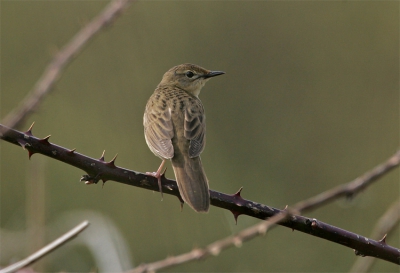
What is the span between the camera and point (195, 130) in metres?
4.92

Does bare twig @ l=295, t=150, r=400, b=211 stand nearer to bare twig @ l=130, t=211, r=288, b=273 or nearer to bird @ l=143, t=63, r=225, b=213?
bare twig @ l=130, t=211, r=288, b=273

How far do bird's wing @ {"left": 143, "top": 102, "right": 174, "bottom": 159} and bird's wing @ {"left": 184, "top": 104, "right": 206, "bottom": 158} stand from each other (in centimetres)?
13

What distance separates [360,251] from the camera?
278 cm

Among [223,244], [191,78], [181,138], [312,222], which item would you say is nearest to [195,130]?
[181,138]

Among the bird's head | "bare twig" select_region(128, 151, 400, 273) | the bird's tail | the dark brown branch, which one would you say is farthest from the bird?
"bare twig" select_region(128, 151, 400, 273)

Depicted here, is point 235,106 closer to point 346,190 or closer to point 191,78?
point 191,78

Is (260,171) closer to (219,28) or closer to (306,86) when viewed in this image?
(306,86)

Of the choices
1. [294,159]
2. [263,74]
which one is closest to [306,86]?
[263,74]

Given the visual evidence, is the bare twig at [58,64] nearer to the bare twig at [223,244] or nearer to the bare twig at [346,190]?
the bare twig at [223,244]

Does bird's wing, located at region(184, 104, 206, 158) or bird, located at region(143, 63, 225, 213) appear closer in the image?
bird, located at region(143, 63, 225, 213)

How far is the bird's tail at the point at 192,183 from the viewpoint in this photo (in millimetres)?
3625

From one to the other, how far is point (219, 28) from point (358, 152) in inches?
121

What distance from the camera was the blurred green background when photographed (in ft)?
29.3

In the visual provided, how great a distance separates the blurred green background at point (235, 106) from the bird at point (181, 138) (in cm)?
301
